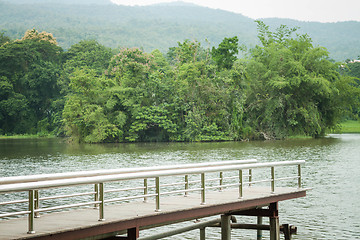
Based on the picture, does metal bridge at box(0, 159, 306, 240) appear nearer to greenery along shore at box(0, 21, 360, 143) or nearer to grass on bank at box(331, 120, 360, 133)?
greenery along shore at box(0, 21, 360, 143)

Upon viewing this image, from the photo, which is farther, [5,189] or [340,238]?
[340,238]

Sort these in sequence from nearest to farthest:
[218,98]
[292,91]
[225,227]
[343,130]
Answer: [225,227] → [218,98] → [292,91] → [343,130]

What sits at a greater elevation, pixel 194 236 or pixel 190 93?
pixel 190 93

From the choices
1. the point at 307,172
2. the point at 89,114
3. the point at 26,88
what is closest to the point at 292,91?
the point at 89,114

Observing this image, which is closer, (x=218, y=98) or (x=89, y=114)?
(x=89, y=114)

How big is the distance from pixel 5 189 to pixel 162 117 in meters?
48.1

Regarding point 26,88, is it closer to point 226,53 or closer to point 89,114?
point 89,114

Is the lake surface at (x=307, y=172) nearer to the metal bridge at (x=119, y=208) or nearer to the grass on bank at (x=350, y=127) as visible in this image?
the metal bridge at (x=119, y=208)

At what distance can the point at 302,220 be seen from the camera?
15.2 metres

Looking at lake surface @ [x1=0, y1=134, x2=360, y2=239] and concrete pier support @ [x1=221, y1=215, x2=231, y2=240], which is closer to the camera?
concrete pier support @ [x1=221, y1=215, x2=231, y2=240]

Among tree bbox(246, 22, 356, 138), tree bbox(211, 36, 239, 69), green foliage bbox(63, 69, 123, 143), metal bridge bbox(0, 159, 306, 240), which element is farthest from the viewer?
tree bbox(211, 36, 239, 69)

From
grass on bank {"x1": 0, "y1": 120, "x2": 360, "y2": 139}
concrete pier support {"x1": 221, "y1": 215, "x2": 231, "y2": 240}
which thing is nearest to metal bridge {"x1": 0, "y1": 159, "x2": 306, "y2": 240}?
concrete pier support {"x1": 221, "y1": 215, "x2": 231, "y2": 240}

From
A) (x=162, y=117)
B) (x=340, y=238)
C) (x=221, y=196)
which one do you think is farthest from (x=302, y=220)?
(x=162, y=117)

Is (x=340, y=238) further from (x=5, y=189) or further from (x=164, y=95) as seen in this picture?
(x=164, y=95)
